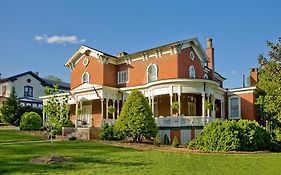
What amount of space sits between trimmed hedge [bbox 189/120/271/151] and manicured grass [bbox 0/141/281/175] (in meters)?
3.50

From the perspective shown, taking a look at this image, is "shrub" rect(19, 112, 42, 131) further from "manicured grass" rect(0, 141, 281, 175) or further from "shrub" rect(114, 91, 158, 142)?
"manicured grass" rect(0, 141, 281, 175)

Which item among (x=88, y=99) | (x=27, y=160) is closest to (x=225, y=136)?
(x=27, y=160)

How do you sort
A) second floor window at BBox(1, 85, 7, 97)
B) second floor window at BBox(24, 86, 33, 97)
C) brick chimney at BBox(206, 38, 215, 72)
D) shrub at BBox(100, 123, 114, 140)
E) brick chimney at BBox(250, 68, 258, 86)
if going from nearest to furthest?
shrub at BBox(100, 123, 114, 140)
brick chimney at BBox(206, 38, 215, 72)
brick chimney at BBox(250, 68, 258, 86)
second floor window at BBox(1, 85, 7, 97)
second floor window at BBox(24, 86, 33, 97)

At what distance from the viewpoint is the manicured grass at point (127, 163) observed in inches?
507

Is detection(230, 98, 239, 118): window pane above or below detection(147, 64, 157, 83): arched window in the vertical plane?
below

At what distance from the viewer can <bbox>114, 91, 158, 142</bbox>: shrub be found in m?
23.5

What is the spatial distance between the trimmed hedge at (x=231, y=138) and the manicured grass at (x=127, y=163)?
3.50 metres

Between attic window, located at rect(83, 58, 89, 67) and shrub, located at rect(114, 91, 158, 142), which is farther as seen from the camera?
attic window, located at rect(83, 58, 89, 67)

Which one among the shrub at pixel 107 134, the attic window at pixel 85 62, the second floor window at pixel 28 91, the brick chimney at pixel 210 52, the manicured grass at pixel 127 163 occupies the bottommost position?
the manicured grass at pixel 127 163

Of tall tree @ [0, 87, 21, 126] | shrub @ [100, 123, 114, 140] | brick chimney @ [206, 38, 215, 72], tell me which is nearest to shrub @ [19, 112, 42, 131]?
tall tree @ [0, 87, 21, 126]

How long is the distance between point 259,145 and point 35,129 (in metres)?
21.8

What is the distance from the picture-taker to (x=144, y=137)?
24.7m

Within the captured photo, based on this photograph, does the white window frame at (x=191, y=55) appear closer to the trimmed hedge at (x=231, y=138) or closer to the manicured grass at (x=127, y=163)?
the trimmed hedge at (x=231, y=138)

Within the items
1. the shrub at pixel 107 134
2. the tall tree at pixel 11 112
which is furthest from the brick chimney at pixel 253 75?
the tall tree at pixel 11 112
